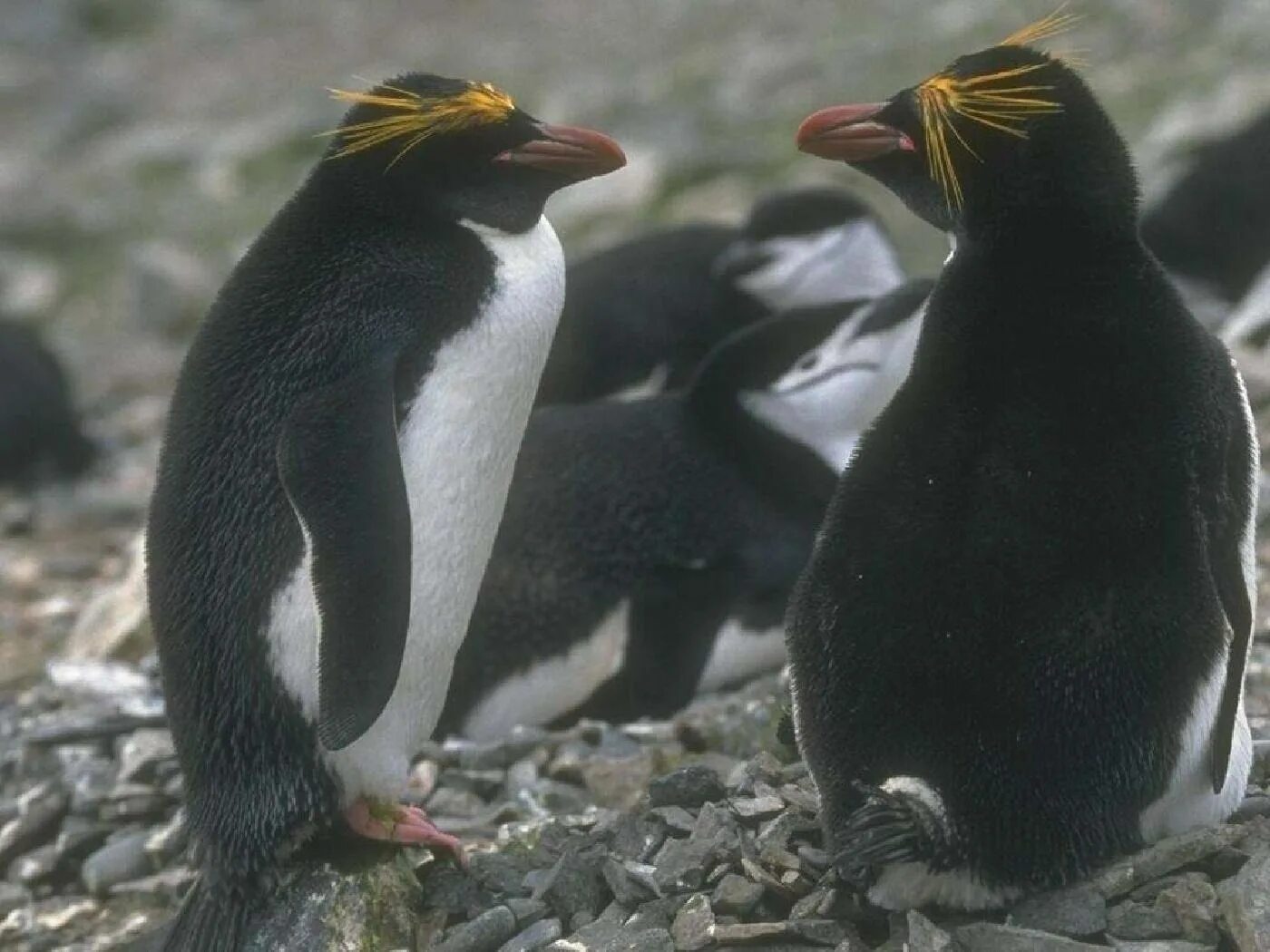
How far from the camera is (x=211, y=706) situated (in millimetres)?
3064

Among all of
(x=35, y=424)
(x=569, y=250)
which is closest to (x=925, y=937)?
(x=35, y=424)

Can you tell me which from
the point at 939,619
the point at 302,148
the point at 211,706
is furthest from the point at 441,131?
the point at 302,148

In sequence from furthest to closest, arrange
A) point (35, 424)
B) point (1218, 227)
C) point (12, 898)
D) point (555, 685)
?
point (35, 424), point (1218, 227), point (555, 685), point (12, 898)

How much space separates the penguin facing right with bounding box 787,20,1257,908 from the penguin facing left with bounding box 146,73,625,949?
0.65 m

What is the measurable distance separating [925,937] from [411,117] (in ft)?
4.84

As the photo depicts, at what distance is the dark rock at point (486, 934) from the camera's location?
291cm

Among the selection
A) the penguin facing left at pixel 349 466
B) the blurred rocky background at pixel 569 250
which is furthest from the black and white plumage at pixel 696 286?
the penguin facing left at pixel 349 466

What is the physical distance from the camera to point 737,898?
274cm

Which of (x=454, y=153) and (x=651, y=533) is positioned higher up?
(x=454, y=153)

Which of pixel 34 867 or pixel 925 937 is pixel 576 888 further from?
pixel 34 867

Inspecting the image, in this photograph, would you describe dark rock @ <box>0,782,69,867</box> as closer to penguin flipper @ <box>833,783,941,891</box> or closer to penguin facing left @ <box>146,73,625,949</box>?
penguin facing left @ <box>146,73,625,949</box>

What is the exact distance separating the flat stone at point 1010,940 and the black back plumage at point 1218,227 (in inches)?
172

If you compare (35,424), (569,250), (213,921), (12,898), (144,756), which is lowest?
(35,424)

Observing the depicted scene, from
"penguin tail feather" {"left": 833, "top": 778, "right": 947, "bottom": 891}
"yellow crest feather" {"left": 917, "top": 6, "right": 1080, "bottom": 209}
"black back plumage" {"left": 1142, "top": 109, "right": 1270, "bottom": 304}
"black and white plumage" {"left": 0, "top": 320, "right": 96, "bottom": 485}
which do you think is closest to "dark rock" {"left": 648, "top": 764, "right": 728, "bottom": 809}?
"penguin tail feather" {"left": 833, "top": 778, "right": 947, "bottom": 891}
